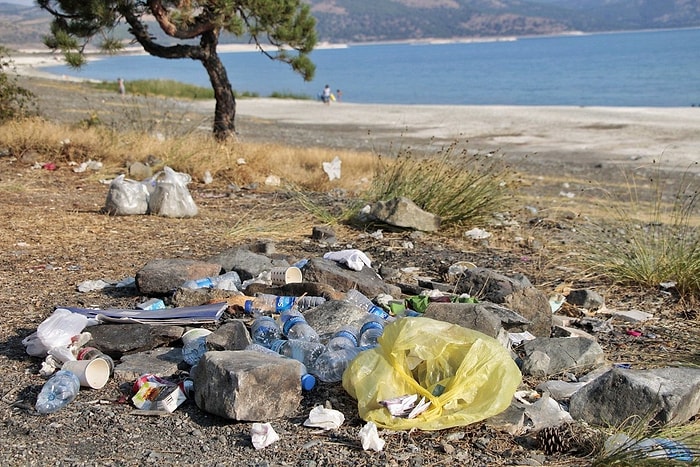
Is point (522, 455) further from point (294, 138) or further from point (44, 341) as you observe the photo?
point (294, 138)

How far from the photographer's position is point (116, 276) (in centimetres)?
591

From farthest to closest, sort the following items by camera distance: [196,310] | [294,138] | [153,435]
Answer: [294,138], [196,310], [153,435]

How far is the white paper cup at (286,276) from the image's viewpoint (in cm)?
557

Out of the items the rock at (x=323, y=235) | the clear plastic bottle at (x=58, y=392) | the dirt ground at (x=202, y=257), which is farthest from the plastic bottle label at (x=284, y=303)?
the rock at (x=323, y=235)

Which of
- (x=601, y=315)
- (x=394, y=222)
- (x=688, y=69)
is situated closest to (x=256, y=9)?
(x=394, y=222)

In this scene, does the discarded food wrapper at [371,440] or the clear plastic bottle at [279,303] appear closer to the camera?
the discarded food wrapper at [371,440]

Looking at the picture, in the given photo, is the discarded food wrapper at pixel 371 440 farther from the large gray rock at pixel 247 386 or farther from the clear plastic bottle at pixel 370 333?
the clear plastic bottle at pixel 370 333

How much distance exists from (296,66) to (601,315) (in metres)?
7.95

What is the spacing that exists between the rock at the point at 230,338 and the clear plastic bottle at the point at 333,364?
404 mm

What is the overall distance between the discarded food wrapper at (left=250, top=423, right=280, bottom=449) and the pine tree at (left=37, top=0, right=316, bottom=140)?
833 cm

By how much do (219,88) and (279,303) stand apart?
25.6ft

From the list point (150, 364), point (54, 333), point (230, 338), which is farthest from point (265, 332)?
point (54, 333)

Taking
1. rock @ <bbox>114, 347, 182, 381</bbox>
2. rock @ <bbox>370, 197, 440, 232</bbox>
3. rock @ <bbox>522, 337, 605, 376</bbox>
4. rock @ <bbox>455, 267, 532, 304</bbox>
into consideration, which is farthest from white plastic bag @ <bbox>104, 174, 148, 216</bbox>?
rock @ <bbox>522, 337, 605, 376</bbox>

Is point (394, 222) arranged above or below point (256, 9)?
below
